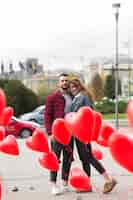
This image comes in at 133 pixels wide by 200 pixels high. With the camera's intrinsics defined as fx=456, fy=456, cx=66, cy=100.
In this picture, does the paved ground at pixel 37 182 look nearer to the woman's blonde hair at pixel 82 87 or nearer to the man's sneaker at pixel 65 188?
the man's sneaker at pixel 65 188

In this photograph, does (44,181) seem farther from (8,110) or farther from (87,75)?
(87,75)

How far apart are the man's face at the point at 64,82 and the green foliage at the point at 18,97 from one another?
20.6 m

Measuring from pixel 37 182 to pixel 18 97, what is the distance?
2005cm

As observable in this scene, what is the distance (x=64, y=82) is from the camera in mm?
4828

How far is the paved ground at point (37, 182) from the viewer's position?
524cm

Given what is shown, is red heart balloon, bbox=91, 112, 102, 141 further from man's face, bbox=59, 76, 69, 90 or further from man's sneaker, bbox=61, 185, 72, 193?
man's sneaker, bbox=61, 185, 72, 193

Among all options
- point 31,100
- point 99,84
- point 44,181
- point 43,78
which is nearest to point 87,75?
point 43,78

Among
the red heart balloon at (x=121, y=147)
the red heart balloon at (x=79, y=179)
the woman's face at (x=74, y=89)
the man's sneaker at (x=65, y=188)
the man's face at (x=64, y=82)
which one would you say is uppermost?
the man's face at (x=64, y=82)

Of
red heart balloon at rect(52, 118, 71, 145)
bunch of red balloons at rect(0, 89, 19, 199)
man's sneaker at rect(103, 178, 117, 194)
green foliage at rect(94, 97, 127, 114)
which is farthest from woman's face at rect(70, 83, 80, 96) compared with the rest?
green foliage at rect(94, 97, 127, 114)

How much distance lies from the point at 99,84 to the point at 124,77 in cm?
2000

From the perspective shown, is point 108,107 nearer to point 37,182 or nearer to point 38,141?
point 37,182

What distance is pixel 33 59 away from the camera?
8112 centimetres

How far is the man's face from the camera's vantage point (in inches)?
188

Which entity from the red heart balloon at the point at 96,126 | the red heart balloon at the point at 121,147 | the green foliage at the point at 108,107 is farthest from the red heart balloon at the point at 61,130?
the green foliage at the point at 108,107
